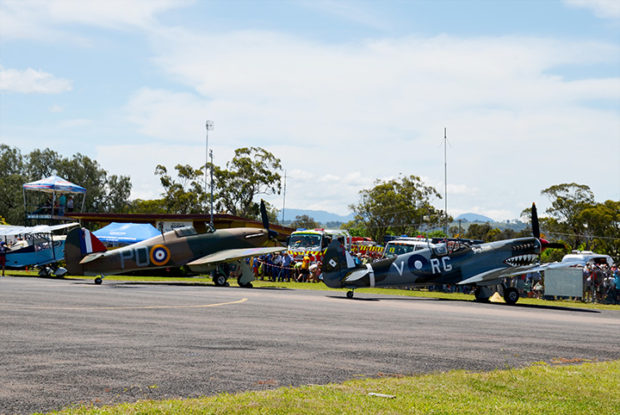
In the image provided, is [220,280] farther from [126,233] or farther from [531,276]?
[531,276]

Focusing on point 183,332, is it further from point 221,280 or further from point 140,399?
point 221,280

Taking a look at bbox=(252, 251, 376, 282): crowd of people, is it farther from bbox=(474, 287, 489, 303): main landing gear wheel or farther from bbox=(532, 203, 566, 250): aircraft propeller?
bbox=(532, 203, 566, 250): aircraft propeller

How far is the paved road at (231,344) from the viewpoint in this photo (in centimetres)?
778

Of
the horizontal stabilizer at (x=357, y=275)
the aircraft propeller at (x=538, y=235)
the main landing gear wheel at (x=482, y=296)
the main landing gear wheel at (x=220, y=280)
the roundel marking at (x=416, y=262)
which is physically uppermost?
the aircraft propeller at (x=538, y=235)

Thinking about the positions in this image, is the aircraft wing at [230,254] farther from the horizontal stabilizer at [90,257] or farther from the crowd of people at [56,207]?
the crowd of people at [56,207]

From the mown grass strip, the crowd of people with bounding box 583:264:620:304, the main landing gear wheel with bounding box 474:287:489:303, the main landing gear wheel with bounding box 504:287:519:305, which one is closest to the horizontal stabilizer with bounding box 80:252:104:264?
the main landing gear wheel with bounding box 474:287:489:303

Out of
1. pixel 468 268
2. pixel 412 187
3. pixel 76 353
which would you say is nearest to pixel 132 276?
pixel 468 268

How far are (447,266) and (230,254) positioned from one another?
11008 mm

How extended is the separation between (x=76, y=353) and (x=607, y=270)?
27.1 m

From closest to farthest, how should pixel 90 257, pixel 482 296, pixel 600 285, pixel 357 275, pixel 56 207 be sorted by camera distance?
pixel 357 275 → pixel 482 296 → pixel 600 285 → pixel 90 257 → pixel 56 207

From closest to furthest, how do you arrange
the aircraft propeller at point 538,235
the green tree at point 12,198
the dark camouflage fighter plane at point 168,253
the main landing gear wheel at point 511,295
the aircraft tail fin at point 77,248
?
1. the main landing gear wheel at point 511,295
2. the aircraft propeller at point 538,235
3. the dark camouflage fighter plane at point 168,253
4. the aircraft tail fin at point 77,248
5. the green tree at point 12,198

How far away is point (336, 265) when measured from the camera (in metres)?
25.9

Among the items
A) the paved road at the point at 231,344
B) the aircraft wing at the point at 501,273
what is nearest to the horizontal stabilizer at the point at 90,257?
the paved road at the point at 231,344

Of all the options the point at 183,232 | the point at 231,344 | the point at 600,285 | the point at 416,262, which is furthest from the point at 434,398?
the point at 183,232
